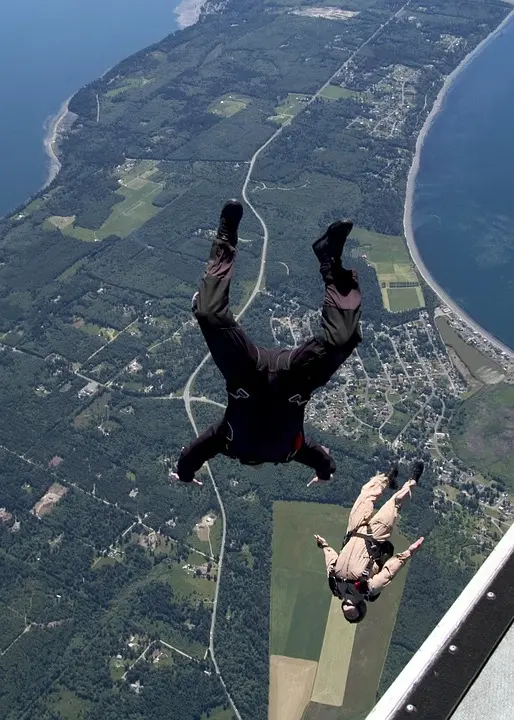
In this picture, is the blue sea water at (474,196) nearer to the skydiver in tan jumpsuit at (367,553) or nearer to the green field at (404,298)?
the green field at (404,298)

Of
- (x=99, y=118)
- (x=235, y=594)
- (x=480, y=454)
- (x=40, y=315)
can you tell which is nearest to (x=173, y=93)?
(x=99, y=118)

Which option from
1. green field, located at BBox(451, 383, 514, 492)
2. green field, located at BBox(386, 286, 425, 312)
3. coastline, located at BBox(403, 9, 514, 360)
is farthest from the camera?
green field, located at BBox(386, 286, 425, 312)

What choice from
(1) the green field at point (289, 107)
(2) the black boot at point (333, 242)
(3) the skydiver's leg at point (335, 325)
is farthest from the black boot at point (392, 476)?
(1) the green field at point (289, 107)

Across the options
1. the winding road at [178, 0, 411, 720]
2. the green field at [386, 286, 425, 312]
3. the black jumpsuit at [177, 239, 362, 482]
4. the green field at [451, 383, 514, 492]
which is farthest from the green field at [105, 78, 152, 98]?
the black jumpsuit at [177, 239, 362, 482]

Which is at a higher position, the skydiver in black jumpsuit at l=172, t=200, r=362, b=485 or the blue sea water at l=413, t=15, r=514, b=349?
the skydiver in black jumpsuit at l=172, t=200, r=362, b=485

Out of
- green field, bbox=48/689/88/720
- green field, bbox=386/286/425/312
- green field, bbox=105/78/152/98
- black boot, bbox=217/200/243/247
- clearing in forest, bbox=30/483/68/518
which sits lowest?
green field, bbox=386/286/425/312

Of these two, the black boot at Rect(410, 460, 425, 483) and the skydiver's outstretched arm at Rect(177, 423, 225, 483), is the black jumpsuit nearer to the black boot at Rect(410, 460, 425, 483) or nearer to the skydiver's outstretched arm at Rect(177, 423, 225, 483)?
the skydiver's outstretched arm at Rect(177, 423, 225, 483)

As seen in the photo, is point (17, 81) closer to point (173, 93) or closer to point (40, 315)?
point (173, 93)
